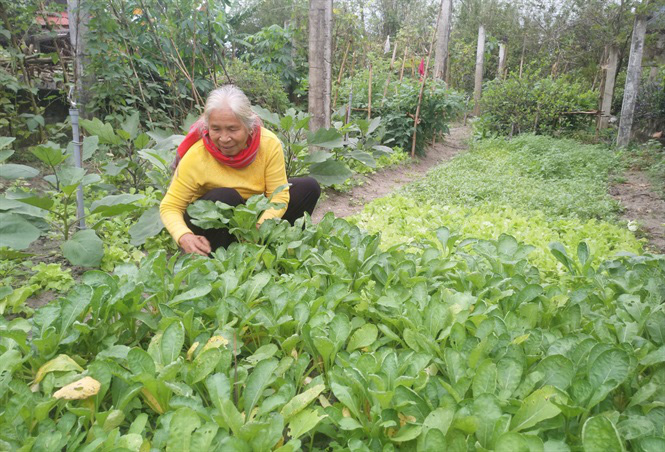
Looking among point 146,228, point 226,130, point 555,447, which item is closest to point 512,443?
point 555,447

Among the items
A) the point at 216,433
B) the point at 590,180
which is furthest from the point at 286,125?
the point at 590,180

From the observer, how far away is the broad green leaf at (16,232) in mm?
2129

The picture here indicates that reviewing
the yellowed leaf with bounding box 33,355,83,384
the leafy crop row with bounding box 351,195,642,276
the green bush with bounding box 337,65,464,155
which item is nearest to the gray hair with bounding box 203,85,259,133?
the leafy crop row with bounding box 351,195,642,276

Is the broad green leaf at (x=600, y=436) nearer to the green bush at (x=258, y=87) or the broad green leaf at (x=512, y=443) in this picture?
the broad green leaf at (x=512, y=443)

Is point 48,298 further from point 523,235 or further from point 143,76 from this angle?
point 143,76

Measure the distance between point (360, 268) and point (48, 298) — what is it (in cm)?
178

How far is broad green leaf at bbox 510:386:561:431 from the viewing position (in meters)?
1.15

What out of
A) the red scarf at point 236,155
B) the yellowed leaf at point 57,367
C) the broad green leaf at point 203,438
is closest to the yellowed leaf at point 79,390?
the yellowed leaf at point 57,367

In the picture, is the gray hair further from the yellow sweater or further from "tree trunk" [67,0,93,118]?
"tree trunk" [67,0,93,118]

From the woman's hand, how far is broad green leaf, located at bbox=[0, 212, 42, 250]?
0.71 metres

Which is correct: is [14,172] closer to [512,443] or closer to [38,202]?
[38,202]

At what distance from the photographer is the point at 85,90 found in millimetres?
5809

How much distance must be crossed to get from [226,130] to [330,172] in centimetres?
207

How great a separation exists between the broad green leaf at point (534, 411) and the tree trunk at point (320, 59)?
4849mm
